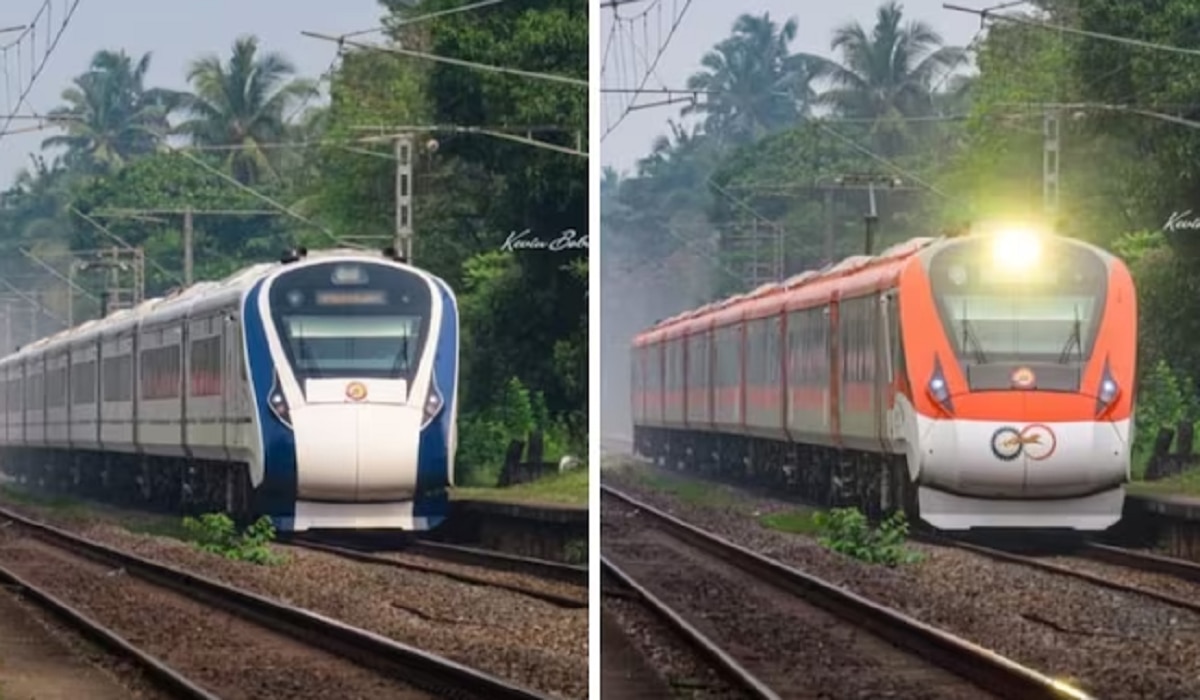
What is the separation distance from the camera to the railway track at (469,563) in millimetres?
6773

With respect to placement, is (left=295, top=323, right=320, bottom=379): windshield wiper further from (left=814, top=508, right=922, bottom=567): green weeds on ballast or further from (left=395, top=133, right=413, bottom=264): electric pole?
(left=814, top=508, right=922, bottom=567): green weeds on ballast

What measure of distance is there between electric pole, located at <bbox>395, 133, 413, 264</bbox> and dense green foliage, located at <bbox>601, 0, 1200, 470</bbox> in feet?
2.33

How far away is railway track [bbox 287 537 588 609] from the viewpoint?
677cm

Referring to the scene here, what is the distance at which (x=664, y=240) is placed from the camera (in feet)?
23.4

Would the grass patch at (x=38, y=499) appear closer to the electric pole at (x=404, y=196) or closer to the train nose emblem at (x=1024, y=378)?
the electric pole at (x=404, y=196)

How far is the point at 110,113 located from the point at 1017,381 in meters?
3.33

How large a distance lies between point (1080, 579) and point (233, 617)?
9.46 feet

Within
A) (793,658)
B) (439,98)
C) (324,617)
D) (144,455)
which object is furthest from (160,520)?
(793,658)

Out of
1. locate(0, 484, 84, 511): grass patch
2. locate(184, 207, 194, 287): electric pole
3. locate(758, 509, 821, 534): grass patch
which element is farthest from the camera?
locate(758, 509, 821, 534): grass patch

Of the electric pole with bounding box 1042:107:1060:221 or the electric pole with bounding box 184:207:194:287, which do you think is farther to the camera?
the electric pole with bounding box 184:207:194:287

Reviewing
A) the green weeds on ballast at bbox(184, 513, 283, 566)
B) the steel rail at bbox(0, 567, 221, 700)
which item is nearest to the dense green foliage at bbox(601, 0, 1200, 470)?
the green weeds on ballast at bbox(184, 513, 283, 566)

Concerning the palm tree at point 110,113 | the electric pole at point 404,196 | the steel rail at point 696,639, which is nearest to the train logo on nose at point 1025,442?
the steel rail at point 696,639

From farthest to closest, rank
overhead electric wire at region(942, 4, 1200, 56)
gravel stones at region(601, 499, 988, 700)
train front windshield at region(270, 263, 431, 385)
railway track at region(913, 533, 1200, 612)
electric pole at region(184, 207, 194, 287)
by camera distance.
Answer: electric pole at region(184, 207, 194, 287) < train front windshield at region(270, 263, 431, 385) < overhead electric wire at region(942, 4, 1200, 56) < railway track at region(913, 533, 1200, 612) < gravel stones at region(601, 499, 988, 700)

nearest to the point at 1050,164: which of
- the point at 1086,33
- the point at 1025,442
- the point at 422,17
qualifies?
the point at 1086,33
